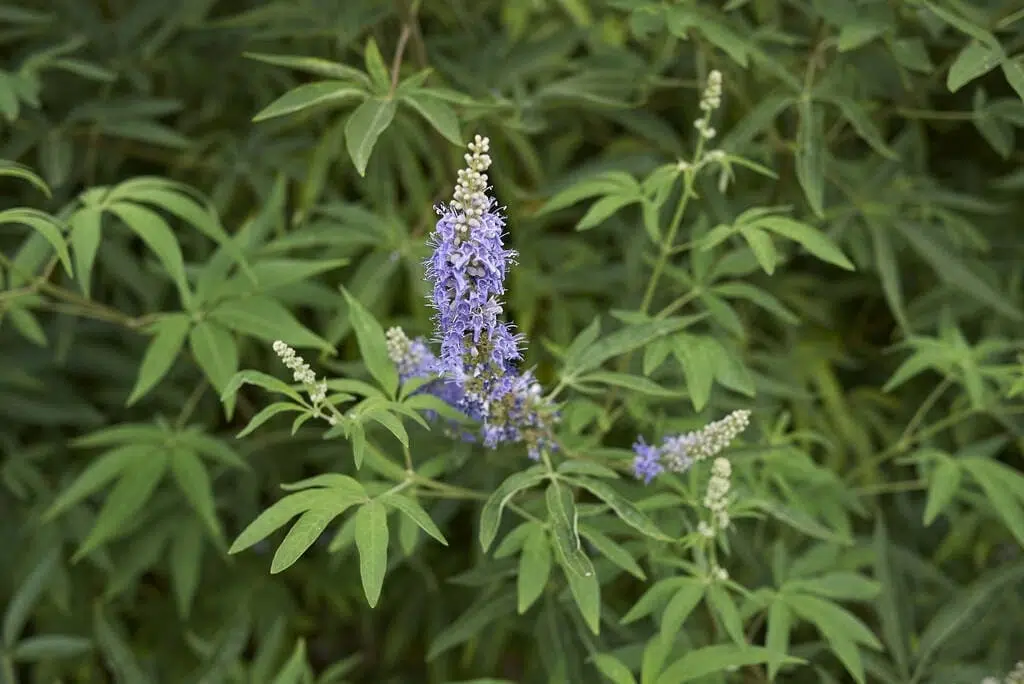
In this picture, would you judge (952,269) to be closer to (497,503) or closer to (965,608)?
(965,608)

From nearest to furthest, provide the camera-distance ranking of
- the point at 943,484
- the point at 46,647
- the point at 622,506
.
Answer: the point at 622,506 → the point at 943,484 → the point at 46,647

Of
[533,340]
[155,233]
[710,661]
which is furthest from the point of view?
[533,340]

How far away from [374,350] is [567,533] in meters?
0.51

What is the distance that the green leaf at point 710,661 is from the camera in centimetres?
177

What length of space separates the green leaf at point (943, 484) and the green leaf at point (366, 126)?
4.55ft

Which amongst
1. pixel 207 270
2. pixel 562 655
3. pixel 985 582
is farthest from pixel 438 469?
pixel 985 582

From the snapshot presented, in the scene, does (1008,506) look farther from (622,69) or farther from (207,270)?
(207,270)

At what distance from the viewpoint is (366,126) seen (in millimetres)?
1914

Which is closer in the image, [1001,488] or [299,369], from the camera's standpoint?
[299,369]

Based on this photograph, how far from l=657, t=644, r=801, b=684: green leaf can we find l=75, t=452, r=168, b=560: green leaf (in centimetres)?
119

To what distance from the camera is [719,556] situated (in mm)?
2371

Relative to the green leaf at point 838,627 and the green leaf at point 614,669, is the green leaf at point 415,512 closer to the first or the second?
the green leaf at point 614,669

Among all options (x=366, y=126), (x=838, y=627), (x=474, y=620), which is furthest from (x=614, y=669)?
(x=366, y=126)

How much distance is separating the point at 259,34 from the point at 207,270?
0.67 meters
